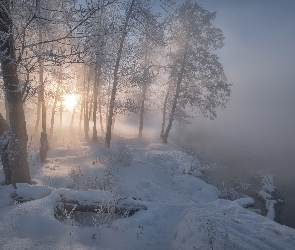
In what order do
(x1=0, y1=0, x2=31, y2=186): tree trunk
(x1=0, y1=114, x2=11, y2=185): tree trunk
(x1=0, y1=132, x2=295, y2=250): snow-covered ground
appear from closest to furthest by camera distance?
(x1=0, y1=132, x2=295, y2=250): snow-covered ground
(x1=0, y1=0, x2=31, y2=186): tree trunk
(x1=0, y1=114, x2=11, y2=185): tree trunk

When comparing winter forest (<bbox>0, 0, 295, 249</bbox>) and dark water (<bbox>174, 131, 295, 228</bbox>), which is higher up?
winter forest (<bbox>0, 0, 295, 249</bbox>)

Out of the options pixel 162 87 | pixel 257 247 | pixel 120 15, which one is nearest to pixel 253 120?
pixel 162 87

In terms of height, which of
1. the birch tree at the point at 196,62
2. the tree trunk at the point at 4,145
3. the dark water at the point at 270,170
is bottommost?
the dark water at the point at 270,170

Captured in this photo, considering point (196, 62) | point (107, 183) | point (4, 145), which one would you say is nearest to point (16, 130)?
point (4, 145)

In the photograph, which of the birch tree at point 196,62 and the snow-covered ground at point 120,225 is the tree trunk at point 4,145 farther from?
the birch tree at point 196,62

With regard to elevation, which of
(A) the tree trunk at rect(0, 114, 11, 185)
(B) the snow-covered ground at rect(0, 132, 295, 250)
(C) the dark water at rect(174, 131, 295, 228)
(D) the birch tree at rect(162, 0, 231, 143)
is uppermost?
(D) the birch tree at rect(162, 0, 231, 143)

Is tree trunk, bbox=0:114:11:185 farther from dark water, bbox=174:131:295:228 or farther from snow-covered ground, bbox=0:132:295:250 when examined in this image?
dark water, bbox=174:131:295:228

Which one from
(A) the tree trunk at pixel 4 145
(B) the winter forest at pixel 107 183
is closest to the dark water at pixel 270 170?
(B) the winter forest at pixel 107 183

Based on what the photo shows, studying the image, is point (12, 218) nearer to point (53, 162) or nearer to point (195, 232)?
point (195, 232)

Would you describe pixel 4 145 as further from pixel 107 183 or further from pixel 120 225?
pixel 120 225

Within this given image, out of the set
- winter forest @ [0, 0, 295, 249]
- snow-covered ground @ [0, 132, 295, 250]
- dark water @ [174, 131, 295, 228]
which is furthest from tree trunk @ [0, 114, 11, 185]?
dark water @ [174, 131, 295, 228]

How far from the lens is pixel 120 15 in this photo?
12.6 metres

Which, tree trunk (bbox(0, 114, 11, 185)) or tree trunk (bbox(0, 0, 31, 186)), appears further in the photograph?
tree trunk (bbox(0, 114, 11, 185))

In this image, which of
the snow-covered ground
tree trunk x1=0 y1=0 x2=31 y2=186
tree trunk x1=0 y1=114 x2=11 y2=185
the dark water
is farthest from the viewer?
the dark water
